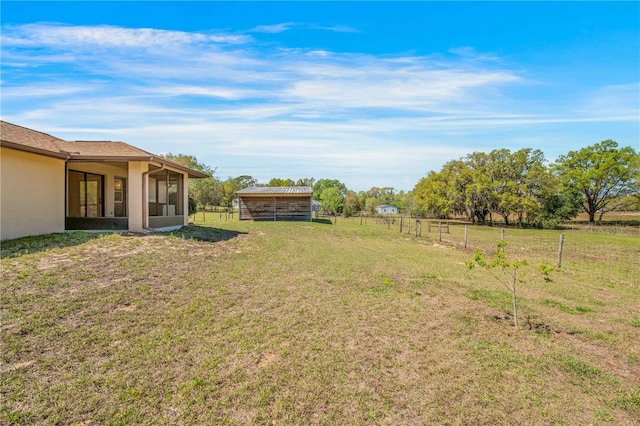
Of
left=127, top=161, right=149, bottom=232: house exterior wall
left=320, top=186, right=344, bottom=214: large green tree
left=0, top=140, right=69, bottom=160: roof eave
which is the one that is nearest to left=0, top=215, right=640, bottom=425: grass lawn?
left=0, top=140, right=69, bottom=160: roof eave

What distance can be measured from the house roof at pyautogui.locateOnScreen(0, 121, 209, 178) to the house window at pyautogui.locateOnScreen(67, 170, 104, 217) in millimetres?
1127

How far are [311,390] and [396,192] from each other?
98.2 m

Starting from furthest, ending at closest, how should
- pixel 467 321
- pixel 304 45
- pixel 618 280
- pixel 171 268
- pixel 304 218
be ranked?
pixel 304 218 → pixel 304 45 → pixel 618 280 → pixel 171 268 → pixel 467 321

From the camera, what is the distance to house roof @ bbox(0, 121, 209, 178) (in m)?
8.16

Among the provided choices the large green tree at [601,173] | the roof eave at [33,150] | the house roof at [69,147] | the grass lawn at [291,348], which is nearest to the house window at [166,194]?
the house roof at [69,147]

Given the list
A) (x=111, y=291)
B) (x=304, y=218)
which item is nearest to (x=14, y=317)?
(x=111, y=291)

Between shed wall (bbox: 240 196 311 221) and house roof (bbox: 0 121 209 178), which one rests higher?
house roof (bbox: 0 121 209 178)

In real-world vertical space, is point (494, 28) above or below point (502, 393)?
above

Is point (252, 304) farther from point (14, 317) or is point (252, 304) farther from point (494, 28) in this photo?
point (494, 28)

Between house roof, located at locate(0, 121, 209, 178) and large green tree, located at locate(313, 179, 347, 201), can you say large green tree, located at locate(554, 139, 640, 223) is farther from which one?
large green tree, located at locate(313, 179, 347, 201)

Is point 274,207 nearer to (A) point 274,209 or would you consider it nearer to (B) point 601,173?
(A) point 274,209

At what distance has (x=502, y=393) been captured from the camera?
3.04 meters

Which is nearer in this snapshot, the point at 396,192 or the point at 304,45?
the point at 304,45

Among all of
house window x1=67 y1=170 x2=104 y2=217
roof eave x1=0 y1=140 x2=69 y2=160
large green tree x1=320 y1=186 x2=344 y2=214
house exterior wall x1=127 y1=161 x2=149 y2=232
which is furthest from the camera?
large green tree x1=320 y1=186 x2=344 y2=214
